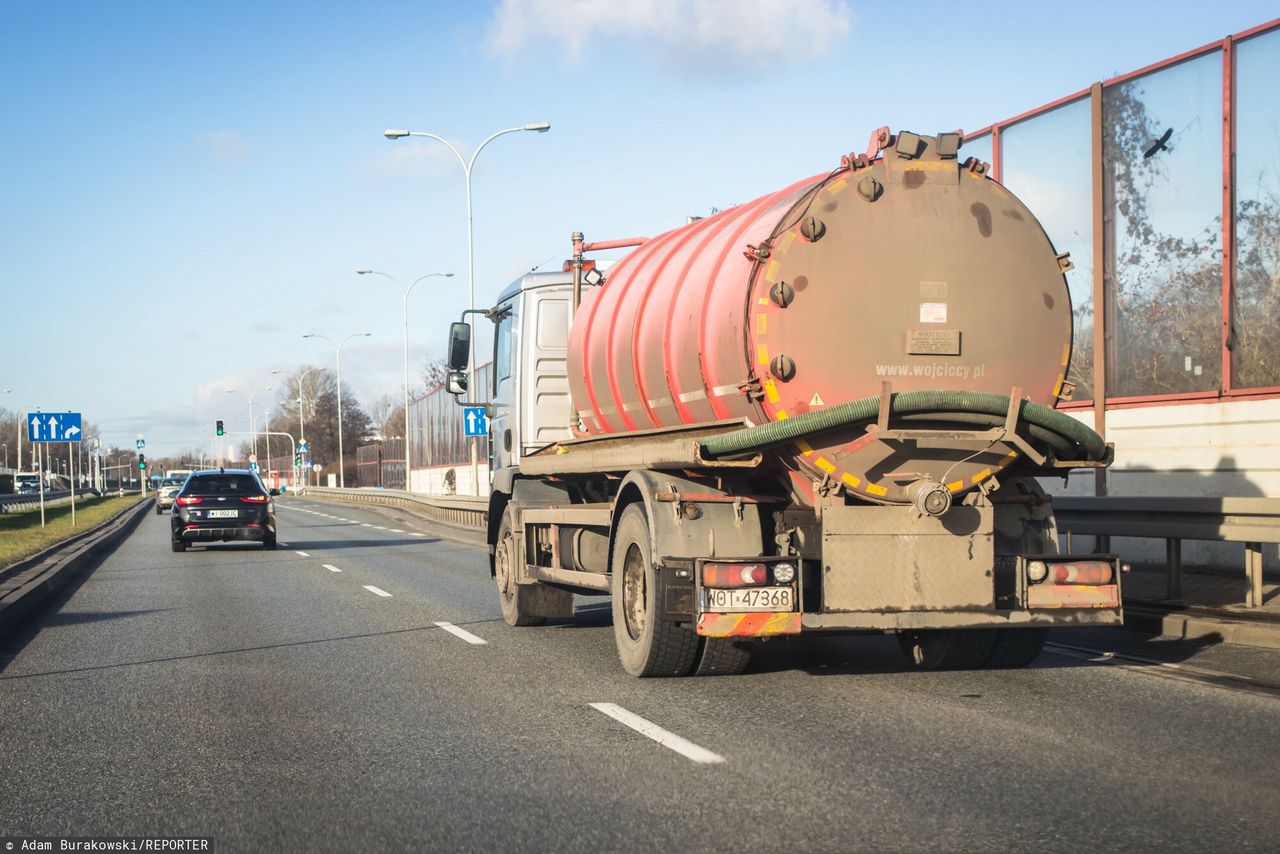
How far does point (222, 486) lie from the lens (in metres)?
26.9

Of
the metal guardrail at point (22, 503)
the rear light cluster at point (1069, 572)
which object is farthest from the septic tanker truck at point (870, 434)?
the metal guardrail at point (22, 503)

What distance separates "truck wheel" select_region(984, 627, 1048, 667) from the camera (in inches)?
366

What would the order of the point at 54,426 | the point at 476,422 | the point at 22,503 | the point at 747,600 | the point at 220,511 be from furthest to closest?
1. the point at 22,503
2. the point at 54,426
3. the point at 476,422
4. the point at 220,511
5. the point at 747,600

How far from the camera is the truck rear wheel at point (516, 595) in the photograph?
40.9 feet

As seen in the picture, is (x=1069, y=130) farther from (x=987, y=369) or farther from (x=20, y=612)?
(x=20, y=612)

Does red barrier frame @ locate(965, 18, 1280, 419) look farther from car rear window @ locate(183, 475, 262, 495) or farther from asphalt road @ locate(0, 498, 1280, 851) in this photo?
car rear window @ locate(183, 475, 262, 495)

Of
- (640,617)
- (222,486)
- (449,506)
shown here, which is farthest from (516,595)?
(449,506)

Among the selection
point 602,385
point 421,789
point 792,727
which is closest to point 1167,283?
point 602,385

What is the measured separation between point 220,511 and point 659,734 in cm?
2099

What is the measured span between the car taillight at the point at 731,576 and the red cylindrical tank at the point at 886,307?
2.32 ft

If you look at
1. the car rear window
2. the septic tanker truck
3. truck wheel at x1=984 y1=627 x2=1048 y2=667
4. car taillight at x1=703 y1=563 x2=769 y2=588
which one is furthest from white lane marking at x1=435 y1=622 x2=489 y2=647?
the car rear window

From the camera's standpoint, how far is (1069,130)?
55.6 feet

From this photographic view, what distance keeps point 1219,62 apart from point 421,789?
1246 centimetres

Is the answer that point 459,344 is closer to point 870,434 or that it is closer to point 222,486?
point 870,434
